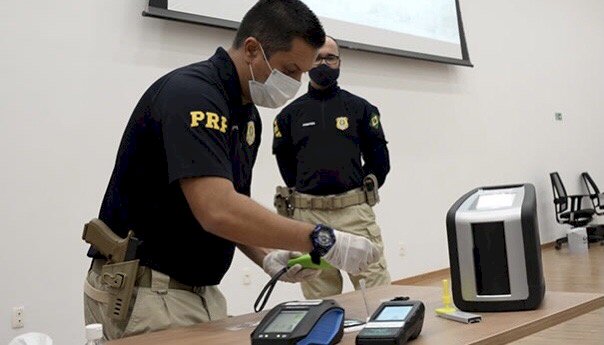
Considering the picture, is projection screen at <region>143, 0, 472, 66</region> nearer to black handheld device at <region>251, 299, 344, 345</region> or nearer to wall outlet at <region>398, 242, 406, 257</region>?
wall outlet at <region>398, 242, 406, 257</region>

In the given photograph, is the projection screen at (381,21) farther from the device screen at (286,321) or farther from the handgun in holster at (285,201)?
the device screen at (286,321)

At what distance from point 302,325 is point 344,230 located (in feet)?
5.38

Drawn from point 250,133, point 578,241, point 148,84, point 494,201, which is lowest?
point 578,241

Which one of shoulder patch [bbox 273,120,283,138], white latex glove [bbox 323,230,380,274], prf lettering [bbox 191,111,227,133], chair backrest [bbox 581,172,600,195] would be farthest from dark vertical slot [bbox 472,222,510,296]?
chair backrest [bbox 581,172,600,195]

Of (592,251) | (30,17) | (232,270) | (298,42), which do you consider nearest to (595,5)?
(592,251)

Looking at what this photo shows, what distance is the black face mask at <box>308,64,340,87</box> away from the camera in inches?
107

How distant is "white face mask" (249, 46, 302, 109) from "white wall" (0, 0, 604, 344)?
1.91 metres

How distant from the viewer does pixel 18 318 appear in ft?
9.53

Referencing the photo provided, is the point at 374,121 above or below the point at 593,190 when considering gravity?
above

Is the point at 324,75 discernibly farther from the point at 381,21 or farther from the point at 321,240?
the point at 381,21

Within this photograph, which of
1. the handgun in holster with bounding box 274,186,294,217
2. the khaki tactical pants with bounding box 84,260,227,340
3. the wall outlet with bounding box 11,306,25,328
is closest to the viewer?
the khaki tactical pants with bounding box 84,260,227,340

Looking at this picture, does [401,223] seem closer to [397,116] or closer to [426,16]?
[397,116]

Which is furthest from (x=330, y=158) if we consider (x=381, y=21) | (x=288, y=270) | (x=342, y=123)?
Result: (x=381, y=21)

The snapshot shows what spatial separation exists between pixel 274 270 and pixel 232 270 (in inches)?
92.5
